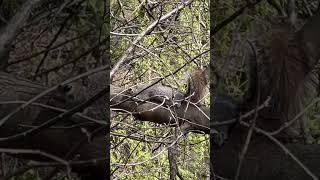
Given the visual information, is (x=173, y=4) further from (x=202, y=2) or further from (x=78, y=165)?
(x=78, y=165)

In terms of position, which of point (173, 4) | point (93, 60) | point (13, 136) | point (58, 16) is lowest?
point (13, 136)

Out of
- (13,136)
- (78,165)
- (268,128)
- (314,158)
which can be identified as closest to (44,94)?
(13,136)

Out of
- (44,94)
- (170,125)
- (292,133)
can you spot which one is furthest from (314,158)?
(44,94)

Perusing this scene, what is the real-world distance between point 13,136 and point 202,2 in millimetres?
1133

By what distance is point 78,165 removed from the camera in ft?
5.69

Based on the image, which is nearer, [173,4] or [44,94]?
[44,94]

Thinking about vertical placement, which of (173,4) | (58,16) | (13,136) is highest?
(173,4)

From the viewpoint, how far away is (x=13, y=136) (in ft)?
5.32

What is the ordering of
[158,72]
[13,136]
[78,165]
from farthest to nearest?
[158,72], [78,165], [13,136]

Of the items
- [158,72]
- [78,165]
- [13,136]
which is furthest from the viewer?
[158,72]

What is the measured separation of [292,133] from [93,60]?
0.73 m

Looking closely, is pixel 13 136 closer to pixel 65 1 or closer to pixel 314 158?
pixel 65 1

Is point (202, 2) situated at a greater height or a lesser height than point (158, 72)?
greater

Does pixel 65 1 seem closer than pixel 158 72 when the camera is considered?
Yes
